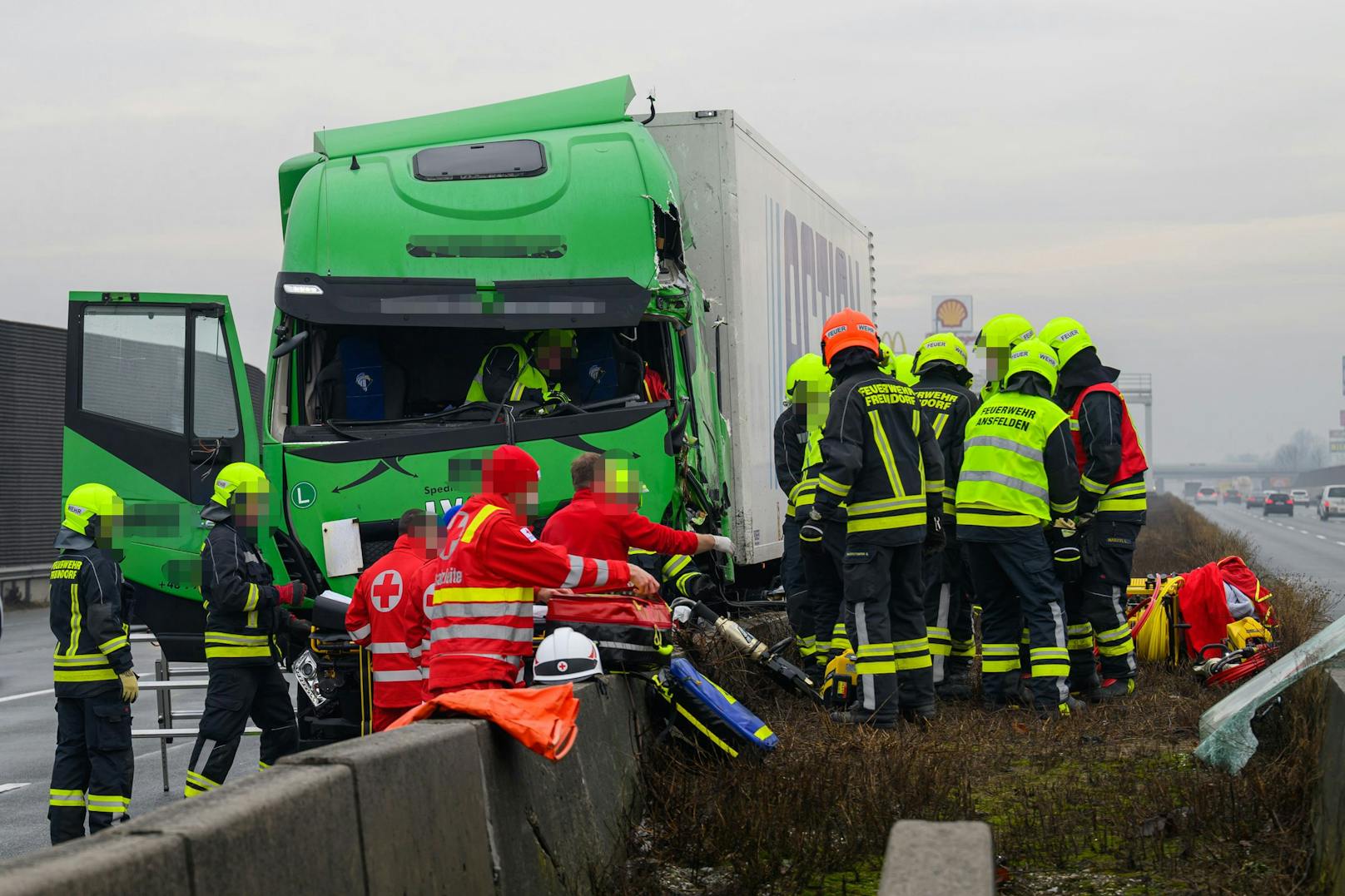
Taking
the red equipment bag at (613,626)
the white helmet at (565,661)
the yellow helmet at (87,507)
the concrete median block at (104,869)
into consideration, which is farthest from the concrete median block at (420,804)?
the yellow helmet at (87,507)

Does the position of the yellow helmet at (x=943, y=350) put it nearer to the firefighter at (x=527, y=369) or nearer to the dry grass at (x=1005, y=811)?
the firefighter at (x=527, y=369)

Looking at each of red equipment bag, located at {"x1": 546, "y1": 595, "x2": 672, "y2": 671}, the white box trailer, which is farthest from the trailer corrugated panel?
red equipment bag, located at {"x1": 546, "y1": 595, "x2": 672, "y2": 671}

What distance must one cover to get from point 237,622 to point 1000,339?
162 inches

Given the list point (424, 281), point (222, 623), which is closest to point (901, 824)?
point (222, 623)

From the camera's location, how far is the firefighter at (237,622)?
7223 mm

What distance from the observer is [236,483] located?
7387 millimetres

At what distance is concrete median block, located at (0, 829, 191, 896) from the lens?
7.06 ft

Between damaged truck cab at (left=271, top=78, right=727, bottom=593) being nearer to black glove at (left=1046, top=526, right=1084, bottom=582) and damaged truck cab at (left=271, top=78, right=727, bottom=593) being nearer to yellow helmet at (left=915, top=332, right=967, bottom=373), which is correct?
yellow helmet at (left=915, top=332, right=967, bottom=373)

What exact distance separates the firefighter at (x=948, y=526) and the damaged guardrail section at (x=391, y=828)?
3.43 metres

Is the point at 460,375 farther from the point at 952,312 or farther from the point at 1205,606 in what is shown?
the point at 952,312

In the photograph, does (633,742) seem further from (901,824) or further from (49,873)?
(49,873)

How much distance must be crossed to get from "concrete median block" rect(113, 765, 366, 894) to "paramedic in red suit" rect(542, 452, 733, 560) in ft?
10.8

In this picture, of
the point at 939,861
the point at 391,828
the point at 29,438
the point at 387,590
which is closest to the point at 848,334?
the point at 387,590

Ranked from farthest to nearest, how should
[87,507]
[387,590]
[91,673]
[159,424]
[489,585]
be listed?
1. [159,424]
2. [87,507]
3. [91,673]
4. [387,590]
5. [489,585]
